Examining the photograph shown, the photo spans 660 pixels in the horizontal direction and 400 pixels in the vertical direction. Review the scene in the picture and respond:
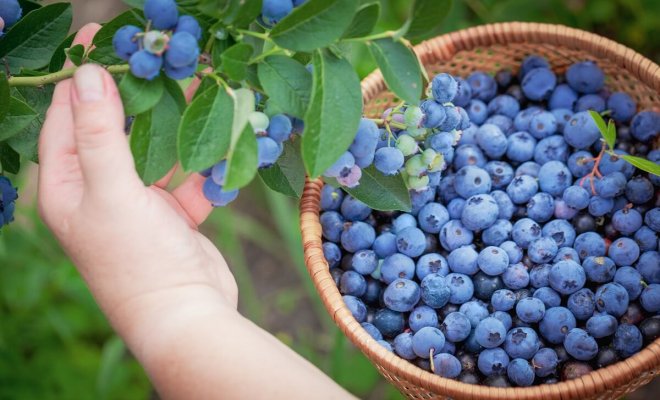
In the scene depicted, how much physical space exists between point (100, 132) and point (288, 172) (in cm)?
26

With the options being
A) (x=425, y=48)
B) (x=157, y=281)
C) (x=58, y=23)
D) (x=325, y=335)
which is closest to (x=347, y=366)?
(x=325, y=335)

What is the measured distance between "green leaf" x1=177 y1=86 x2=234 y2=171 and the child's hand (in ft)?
0.53

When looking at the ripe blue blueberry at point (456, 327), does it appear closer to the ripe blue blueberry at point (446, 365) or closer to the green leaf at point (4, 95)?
the ripe blue blueberry at point (446, 365)

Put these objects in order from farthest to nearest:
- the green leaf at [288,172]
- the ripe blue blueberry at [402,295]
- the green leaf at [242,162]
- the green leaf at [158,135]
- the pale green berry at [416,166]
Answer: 1. the ripe blue blueberry at [402,295]
2. the pale green berry at [416,166]
3. the green leaf at [288,172]
4. the green leaf at [158,135]
5. the green leaf at [242,162]

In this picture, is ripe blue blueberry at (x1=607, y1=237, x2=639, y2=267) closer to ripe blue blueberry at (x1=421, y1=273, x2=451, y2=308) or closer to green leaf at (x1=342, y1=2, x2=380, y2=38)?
ripe blue blueberry at (x1=421, y1=273, x2=451, y2=308)

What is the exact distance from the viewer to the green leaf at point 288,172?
0.95 m

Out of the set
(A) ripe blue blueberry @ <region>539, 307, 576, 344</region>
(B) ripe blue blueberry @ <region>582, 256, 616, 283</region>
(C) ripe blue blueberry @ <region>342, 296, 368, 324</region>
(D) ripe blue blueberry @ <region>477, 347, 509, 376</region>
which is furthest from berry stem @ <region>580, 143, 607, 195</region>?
(C) ripe blue blueberry @ <region>342, 296, 368, 324</region>

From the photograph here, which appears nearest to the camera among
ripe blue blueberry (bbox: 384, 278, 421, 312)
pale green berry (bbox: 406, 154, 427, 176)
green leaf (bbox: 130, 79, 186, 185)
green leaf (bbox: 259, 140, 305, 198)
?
green leaf (bbox: 130, 79, 186, 185)

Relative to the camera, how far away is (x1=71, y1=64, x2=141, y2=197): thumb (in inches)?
31.4

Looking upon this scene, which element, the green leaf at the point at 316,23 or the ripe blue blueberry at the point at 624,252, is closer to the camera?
the green leaf at the point at 316,23

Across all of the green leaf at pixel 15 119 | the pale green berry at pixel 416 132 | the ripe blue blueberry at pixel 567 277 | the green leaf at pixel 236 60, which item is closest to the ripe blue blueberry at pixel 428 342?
the ripe blue blueberry at pixel 567 277

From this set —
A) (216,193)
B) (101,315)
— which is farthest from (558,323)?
(101,315)

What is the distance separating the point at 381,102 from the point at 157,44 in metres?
0.74

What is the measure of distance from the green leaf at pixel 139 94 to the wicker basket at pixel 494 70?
0.48 m
